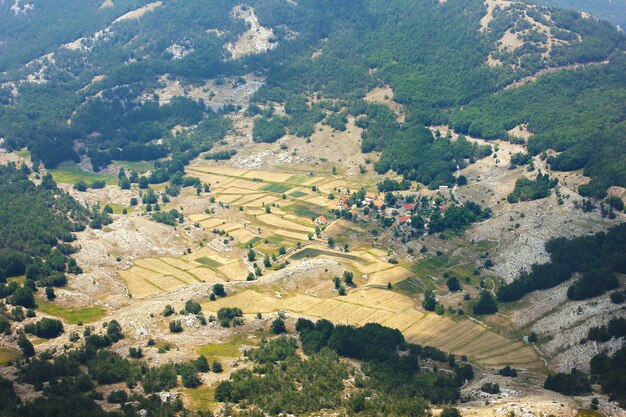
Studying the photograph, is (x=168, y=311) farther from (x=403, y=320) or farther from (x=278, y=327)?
(x=403, y=320)

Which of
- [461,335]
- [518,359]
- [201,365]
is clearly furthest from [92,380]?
[518,359]

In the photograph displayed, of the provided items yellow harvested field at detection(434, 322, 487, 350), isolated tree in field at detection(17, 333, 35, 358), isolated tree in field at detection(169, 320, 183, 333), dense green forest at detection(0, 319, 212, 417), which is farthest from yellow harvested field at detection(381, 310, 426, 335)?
isolated tree in field at detection(17, 333, 35, 358)

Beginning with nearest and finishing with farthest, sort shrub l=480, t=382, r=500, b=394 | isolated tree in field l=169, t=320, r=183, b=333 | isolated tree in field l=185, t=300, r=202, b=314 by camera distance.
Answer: shrub l=480, t=382, r=500, b=394
isolated tree in field l=169, t=320, r=183, b=333
isolated tree in field l=185, t=300, r=202, b=314

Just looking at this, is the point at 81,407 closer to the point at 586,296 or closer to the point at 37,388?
the point at 37,388

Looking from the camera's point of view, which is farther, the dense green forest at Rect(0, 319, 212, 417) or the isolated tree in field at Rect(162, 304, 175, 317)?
the isolated tree in field at Rect(162, 304, 175, 317)

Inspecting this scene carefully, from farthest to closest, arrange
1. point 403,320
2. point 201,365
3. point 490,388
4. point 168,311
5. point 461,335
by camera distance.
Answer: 1. point 403,320
2. point 168,311
3. point 461,335
4. point 201,365
5. point 490,388

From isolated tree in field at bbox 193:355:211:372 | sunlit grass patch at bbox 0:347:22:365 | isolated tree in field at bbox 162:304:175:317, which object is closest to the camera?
isolated tree in field at bbox 193:355:211:372

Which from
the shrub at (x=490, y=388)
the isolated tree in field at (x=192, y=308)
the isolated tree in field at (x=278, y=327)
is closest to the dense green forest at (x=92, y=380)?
the isolated tree in field at (x=192, y=308)

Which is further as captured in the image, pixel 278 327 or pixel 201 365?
pixel 278 327

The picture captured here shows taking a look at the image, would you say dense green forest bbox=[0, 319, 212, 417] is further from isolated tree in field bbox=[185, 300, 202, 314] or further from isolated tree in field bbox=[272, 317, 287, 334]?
isolated tree in field bbox=[272, 317, 287, 334]

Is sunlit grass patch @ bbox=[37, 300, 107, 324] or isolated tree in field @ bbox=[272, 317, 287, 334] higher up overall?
isolated tree in field @ bbox=[272, 317, 287, 334]

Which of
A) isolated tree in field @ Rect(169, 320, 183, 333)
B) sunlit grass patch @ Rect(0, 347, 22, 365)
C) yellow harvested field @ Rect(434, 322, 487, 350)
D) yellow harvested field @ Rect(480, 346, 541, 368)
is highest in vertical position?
yellow harvested field @ Rect(480, 346, 541, 368)

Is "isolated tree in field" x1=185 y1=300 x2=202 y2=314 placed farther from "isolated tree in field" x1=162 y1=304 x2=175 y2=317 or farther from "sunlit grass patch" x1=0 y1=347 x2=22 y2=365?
"sunlit grass patch" x1=0 y1=347 x2=22 y2=365

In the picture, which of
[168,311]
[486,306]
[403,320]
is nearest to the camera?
[168,311]
